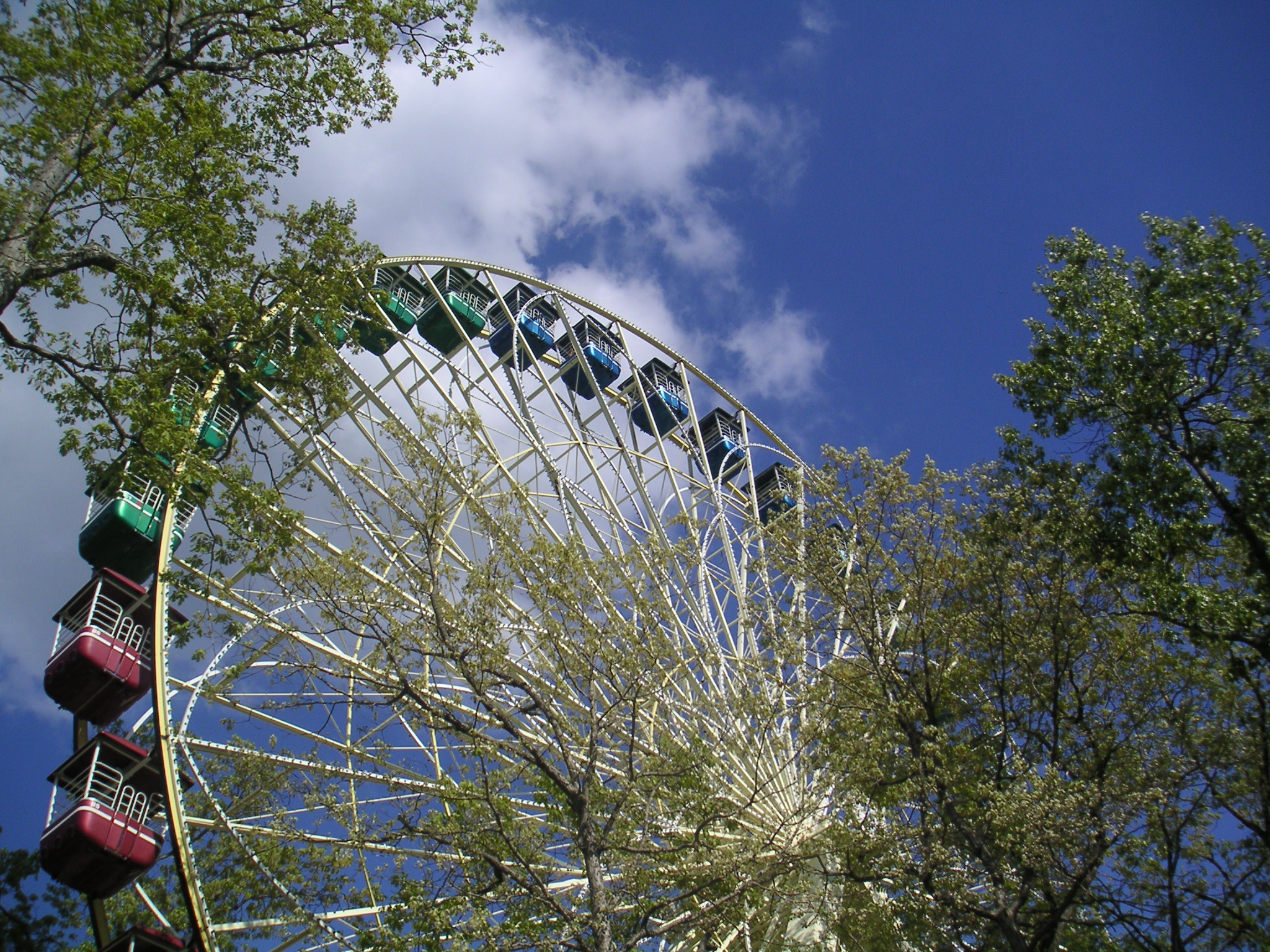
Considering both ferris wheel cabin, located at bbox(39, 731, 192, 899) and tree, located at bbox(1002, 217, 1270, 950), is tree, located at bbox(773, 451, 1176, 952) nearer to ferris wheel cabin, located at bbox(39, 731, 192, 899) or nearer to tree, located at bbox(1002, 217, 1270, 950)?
tree, located at bbox(1002, 217, 1270, 950)

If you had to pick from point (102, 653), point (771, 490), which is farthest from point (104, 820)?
point (771, 490)

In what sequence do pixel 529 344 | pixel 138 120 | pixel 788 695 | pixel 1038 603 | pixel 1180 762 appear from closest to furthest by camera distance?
pixel 138 120 < pixel 1180 762 < pixel 1038 603 < pixel 788 695 < pixel 529 344

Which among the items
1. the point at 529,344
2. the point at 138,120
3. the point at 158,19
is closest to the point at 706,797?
the point at 138,120

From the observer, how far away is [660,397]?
76.4 feet

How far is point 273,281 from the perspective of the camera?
1001 centimetres

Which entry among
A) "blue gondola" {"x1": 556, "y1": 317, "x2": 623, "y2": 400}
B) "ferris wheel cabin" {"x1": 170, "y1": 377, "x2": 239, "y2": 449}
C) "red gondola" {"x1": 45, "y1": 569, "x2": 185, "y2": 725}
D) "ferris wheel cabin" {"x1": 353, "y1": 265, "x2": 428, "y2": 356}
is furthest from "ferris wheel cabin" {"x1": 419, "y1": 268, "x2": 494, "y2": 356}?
"red gondola" {"x1": 45, "y1": 569, "x2": 185, "y2": 725}

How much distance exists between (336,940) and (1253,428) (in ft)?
40.4

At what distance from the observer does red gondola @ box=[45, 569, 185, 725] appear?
1388 centimetres

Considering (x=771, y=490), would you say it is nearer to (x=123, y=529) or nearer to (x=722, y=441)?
(x=722, y=441)

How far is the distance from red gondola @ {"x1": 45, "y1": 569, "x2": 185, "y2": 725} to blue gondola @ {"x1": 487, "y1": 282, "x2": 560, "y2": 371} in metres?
8.83

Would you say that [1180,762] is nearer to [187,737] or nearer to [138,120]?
[187,737]

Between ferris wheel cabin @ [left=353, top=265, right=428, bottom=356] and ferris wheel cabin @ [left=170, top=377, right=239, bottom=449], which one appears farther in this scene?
ferris wheel cabin @ [left=353, top=265, right=428, bottom=356]

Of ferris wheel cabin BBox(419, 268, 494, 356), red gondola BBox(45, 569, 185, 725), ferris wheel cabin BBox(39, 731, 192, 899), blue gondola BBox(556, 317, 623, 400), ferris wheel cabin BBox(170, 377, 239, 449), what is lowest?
ferris wheel cabin BBox(39, 731, 192, 899)

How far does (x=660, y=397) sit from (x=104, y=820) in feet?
49.7
